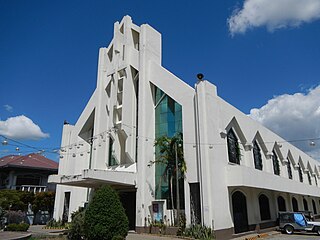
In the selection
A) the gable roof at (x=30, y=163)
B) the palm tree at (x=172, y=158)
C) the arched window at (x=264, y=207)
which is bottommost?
the arched window at (x=264, y=207)

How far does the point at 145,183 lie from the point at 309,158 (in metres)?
31.3

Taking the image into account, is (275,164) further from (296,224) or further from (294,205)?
(296,224)

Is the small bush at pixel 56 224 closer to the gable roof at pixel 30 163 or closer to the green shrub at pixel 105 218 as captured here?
the gable roof at pixel 30 163

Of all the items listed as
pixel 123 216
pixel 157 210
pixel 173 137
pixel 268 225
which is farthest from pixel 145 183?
pixel 268 225

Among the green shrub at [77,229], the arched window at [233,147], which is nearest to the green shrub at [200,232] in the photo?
the green shrub at [77,229]

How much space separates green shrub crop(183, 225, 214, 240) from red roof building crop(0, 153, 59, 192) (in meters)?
25.6

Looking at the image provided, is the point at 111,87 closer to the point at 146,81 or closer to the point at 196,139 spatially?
the point at 146,81

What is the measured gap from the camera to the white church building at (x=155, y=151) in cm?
1770

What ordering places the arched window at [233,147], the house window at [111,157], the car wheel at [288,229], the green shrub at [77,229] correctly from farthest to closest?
1. the house window at [111,157]
2. the arched window at [233,147]
3. the car wheel at [288,229]
4. the green shrub at [77,229]

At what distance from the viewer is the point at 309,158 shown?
4075 centimetres

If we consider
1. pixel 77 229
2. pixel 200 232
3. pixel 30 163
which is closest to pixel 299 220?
pixel 200 232

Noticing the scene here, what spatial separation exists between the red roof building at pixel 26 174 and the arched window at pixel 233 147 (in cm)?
2537

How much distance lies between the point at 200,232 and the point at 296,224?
9.54m

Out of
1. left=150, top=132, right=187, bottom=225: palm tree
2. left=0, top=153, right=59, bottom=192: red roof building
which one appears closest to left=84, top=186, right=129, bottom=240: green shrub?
left=150, top=132, right=187, bottom=225: palm tree
